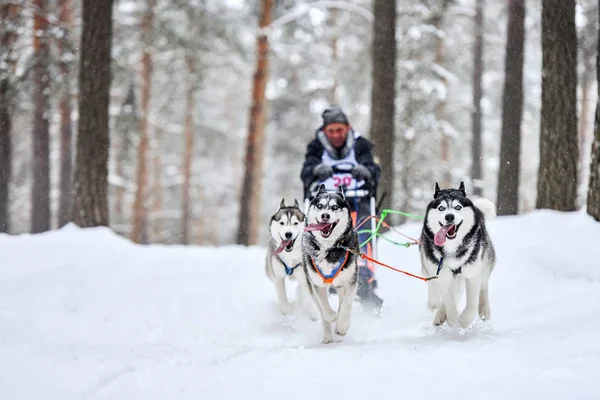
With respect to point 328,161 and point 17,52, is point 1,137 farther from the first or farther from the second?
point 328,161

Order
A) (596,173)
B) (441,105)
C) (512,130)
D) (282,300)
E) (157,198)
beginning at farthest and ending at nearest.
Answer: (157,198), (441,105), (512,130), (596,173), (282,300)

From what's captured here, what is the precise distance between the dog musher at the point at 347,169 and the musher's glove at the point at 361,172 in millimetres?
33

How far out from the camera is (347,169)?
533 cm

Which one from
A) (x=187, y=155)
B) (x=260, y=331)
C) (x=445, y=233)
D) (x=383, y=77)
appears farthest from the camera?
(x=187, y=155)

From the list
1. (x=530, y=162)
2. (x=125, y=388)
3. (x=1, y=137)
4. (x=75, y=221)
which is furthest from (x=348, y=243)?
(x=530, y=162)

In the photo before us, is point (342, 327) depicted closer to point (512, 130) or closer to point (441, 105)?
point (512, 130)

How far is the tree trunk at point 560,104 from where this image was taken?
6652mm

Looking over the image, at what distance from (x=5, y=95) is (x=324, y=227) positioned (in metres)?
9.31

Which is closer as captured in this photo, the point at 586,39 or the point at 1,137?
the point at 586,39

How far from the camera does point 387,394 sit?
2674mm

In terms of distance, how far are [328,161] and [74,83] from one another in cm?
787

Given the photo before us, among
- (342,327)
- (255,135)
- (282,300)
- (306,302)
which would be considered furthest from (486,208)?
(255,135)

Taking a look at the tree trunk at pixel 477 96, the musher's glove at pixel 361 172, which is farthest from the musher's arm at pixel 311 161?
the tree trunk at pixel 477 96

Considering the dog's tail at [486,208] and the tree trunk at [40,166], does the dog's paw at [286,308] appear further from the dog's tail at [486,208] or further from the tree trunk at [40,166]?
the tree trunk at [40,166]
